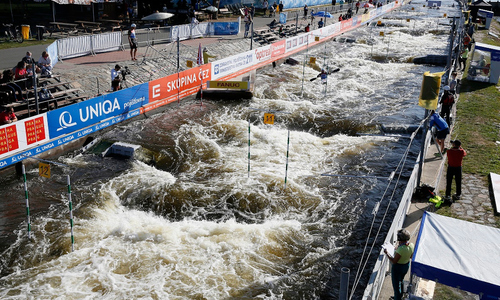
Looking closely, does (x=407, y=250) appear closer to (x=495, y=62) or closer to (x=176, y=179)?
(x=176, y=179)

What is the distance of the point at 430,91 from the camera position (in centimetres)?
1137

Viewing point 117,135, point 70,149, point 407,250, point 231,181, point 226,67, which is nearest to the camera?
point 407,250

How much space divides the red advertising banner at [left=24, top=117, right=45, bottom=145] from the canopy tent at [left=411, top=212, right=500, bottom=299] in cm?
1272

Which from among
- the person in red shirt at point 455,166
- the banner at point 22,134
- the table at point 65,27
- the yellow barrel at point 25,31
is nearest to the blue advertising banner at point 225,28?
the table at point 65,27

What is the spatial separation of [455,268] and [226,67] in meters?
21.2

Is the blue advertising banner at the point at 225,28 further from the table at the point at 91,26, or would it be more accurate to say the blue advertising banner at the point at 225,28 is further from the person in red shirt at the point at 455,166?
the person in red shirt at the point at 455,166

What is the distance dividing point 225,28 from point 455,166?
28.9 metres

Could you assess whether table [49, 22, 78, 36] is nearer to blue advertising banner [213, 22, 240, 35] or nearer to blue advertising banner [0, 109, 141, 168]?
blue advertising banner [213, 22, 240, 35]

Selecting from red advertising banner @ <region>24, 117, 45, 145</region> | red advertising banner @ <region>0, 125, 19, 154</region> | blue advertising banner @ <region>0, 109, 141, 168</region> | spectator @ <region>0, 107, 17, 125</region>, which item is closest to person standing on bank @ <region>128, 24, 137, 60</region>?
blue advertising banner @ <region>0, 109, 141, 168</region>

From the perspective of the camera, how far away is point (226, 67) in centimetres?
2709

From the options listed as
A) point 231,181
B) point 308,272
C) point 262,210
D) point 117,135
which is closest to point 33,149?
point 117,135

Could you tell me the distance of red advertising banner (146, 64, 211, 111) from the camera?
864 inches

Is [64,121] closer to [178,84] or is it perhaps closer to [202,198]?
[202,198]

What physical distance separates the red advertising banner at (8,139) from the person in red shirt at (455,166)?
43.4 ft
